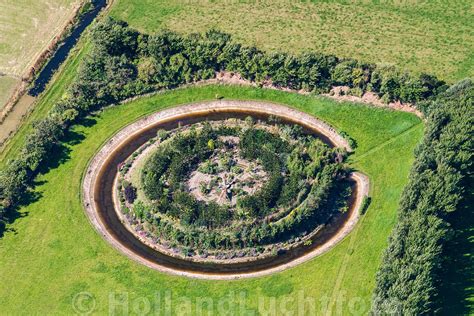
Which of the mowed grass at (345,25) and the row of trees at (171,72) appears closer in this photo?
the row of trees at (171,72)

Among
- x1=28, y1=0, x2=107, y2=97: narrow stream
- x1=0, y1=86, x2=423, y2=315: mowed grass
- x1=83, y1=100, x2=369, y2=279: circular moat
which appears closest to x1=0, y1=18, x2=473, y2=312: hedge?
x1=0, y1=86, x2=423, y2=315: mowed grass

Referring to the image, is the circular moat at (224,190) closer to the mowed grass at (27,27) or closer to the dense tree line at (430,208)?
the dense tree line at (430,208)

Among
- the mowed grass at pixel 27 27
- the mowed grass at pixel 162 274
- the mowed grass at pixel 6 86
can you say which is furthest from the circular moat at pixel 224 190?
the mowed grass at pixel 27 27

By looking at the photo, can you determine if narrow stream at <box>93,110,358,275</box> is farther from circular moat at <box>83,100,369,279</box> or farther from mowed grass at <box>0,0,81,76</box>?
mowed grass at <box>0,0,81,76</box>

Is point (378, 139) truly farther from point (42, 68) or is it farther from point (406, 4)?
point (42, 68)

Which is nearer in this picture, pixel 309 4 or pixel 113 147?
pixel 113 147

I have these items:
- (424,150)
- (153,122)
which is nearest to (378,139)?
(424,150)

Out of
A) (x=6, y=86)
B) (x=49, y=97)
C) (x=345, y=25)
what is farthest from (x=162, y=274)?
(x=345, y=25)
